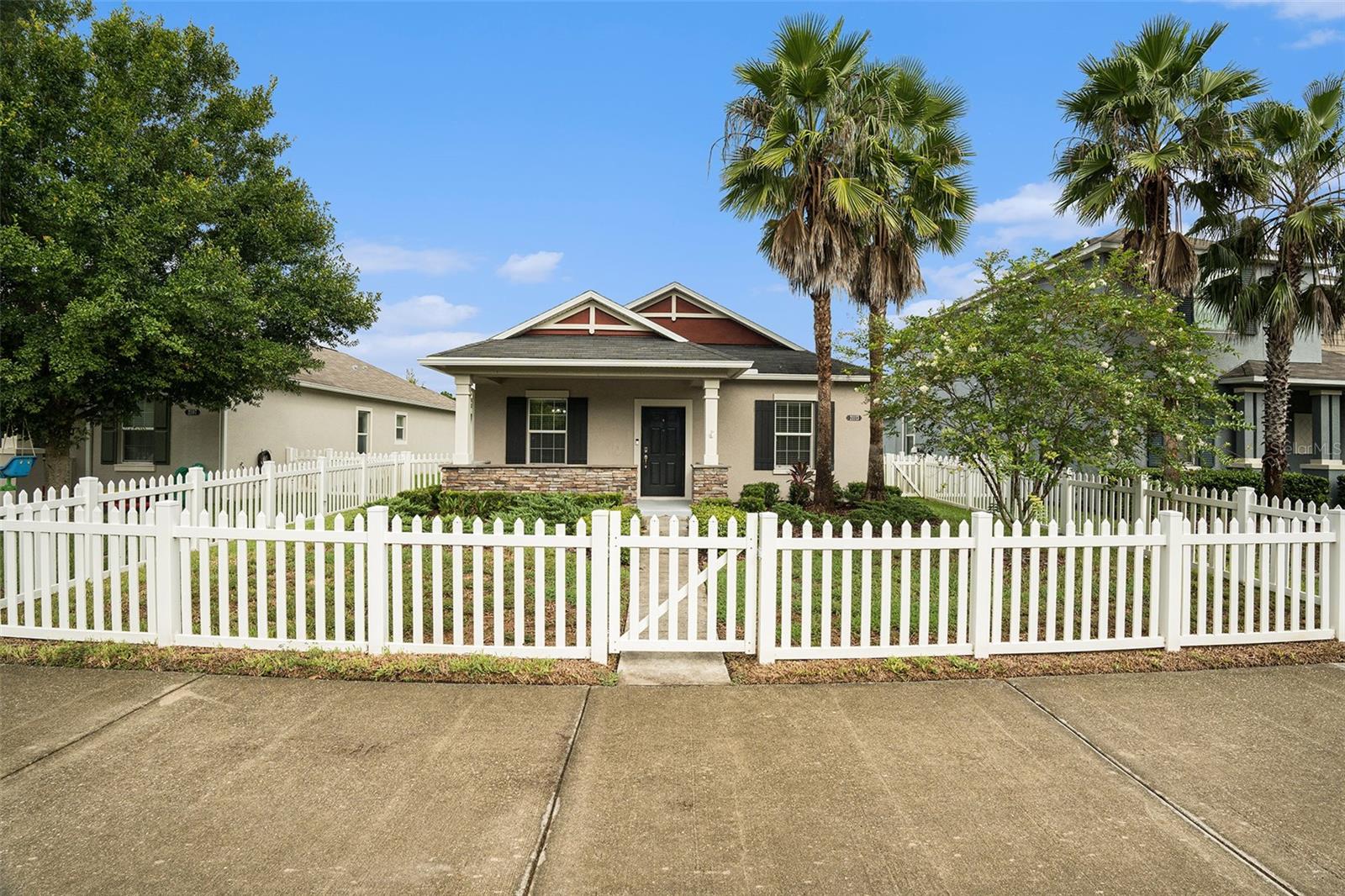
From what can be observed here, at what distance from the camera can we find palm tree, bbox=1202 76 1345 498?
1166cm

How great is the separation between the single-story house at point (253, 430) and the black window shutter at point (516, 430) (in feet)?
13.2

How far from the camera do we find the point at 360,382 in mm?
22328

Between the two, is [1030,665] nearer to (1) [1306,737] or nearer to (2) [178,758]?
(1) [1306,737]

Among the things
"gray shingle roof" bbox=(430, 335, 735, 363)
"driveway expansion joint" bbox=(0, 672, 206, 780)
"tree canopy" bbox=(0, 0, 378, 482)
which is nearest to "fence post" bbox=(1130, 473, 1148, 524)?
"gray shingle roof" bbox=(430, 335, 735, 363)

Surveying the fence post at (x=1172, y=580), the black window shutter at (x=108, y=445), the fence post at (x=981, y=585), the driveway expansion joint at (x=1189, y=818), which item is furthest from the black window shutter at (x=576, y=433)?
the driveway expansion joint at (x=1189, y=818)

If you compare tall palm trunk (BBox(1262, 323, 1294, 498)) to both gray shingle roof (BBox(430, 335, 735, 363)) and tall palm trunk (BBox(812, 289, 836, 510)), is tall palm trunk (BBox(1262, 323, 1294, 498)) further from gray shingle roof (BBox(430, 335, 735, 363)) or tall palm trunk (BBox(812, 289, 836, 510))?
gray shingle roof (BBox(430, 335, 735, 363))

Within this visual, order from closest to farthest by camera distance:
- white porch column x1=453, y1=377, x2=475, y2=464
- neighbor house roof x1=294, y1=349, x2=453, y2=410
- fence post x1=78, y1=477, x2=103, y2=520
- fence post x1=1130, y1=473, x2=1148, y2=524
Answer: fence post x1=78, y1=477, x2=103, y2=520, fence post x1=1130, y1=473, x2=1148, y2=524, white porch column x1=453, y1=377, x2=475, y2=464, neighbor house roof x1=294, y1=349, x2=453, y2=410

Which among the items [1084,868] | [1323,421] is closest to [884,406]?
[1084,868]

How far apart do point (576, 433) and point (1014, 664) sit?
11.9 meters

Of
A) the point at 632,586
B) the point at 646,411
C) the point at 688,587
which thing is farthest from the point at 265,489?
the point at 688,587

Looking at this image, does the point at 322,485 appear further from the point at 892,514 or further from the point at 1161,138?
the point at 1161,138

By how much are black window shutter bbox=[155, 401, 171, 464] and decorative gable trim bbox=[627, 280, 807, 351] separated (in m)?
10.9

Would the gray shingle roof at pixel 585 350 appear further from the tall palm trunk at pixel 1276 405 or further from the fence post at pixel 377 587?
the tall palm trunk at pixel 1276 405

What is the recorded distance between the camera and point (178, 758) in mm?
3771
